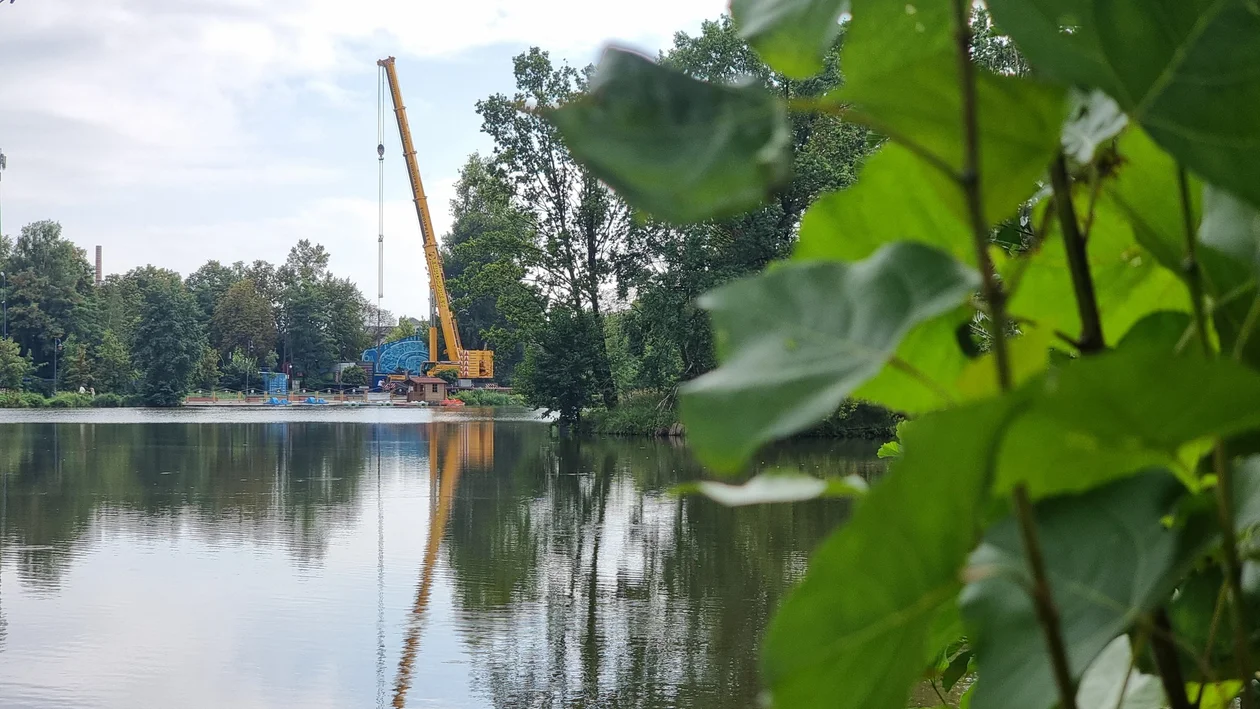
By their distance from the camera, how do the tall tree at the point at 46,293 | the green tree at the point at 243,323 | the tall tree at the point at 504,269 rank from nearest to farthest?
the tall tree at the point at 504,269 < the tall tree at the point at 46,293 < the green tree at the point at 243,323

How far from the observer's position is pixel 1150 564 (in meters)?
0.16

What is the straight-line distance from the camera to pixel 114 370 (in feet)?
89.4

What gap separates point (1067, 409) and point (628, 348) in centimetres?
1556

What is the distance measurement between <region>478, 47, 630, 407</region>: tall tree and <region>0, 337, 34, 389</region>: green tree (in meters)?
16.2

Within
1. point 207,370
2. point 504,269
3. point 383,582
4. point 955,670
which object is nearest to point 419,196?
point 504,269

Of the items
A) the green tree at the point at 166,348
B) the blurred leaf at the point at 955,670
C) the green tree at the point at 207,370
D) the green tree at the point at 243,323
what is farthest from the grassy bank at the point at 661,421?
the green tree at the point at 243,323

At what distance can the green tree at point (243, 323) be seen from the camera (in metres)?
30.0

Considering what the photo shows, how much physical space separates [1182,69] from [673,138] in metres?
0.07

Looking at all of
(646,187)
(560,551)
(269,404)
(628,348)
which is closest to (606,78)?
(646,187)

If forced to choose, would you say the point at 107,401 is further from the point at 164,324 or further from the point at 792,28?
the point at 792,28

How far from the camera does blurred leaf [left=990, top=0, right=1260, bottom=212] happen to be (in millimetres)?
144

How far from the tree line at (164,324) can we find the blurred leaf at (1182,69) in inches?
1144

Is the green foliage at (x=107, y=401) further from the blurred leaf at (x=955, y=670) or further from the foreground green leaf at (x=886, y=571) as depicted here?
the foreground green leaf at (x=886, y=571)

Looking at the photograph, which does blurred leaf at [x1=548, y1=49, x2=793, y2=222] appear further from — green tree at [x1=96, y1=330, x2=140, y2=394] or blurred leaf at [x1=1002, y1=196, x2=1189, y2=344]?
green tree at [x1=96, y1=330, x2=140, y2=394]
